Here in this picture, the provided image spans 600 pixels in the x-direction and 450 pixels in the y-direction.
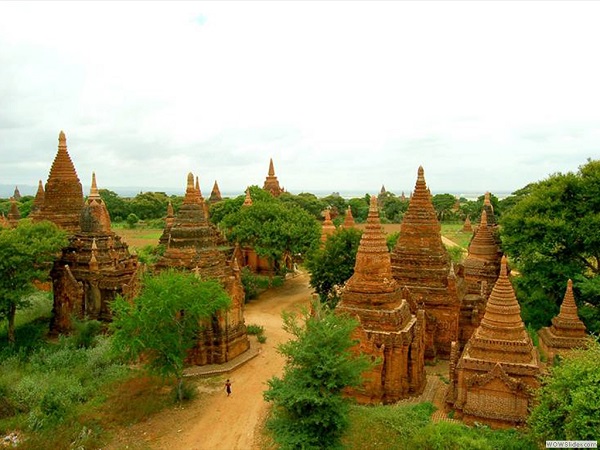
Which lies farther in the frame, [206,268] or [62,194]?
[62,194]

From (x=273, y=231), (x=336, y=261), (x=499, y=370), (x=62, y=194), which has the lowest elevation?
(x=499, y=370)

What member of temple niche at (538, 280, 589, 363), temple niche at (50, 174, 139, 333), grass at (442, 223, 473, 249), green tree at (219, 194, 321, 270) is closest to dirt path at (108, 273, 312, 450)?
temple niche at (50, 174, 139, 333)

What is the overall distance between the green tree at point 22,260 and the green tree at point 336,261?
16.2m

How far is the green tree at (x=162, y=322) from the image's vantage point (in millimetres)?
19266

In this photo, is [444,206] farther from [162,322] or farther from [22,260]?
[162,322]

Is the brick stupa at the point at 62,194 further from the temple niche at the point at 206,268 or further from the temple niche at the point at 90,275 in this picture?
the temple niche at the point at 206,268

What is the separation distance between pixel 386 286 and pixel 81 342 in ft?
52.2

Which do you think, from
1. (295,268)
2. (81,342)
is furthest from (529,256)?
(295,268)

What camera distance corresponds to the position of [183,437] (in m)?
17.6

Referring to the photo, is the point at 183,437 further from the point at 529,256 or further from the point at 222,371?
the point at 529,256

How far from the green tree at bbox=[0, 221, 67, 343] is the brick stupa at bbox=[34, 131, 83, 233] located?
5.29 m

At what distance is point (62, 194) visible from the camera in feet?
108

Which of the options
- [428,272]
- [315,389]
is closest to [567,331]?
[428,272]

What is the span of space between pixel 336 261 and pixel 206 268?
1164 centimetres
